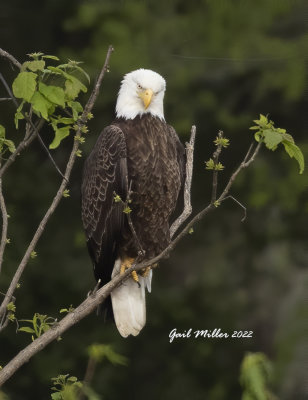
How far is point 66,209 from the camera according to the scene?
4945mm

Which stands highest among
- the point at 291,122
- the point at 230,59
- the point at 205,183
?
the point at 230,59

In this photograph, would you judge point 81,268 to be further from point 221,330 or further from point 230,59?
point 230,59

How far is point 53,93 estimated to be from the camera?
2.54 m

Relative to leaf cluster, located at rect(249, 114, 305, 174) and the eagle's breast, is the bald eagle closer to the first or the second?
the eagle's breast

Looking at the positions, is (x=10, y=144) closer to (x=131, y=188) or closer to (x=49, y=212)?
(x=49, y=212)

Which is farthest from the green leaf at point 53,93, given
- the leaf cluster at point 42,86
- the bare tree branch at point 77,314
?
the bare tree branch at point 77,314

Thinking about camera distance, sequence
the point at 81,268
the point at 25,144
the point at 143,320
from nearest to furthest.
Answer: the point at 25,144
the point at 143,320
the point at 81,268

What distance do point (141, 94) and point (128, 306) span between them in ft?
2.64

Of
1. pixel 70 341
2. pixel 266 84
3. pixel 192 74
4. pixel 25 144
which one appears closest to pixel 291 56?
pixel 266 84

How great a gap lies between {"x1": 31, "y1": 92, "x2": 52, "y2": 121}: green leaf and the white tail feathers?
3.40ft

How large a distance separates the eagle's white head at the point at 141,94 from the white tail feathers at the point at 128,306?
590 millimetres

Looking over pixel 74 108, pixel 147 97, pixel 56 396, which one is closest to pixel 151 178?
pixel 147 97

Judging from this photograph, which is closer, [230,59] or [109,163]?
[109,163]

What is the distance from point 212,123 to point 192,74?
0.97 ft
